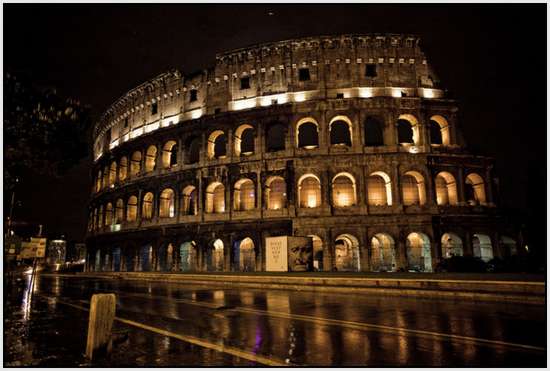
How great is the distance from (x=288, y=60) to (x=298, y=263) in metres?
15.9

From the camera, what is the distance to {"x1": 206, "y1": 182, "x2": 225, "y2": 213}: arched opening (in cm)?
2732

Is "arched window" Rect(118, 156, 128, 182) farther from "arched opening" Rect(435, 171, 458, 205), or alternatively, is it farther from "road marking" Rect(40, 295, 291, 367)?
"road marking" Rect(40, 295, 291, 367)

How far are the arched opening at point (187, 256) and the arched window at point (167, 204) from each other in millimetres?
2756

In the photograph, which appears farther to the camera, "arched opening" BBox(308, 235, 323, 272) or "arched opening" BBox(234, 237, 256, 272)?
"arched opening" BBox(234, 237, 256, 272)

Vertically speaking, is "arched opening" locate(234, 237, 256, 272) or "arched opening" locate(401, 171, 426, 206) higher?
"arched opening" locate(401, 171, 426, 206)

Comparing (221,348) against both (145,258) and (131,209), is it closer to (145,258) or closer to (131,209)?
(145,258)

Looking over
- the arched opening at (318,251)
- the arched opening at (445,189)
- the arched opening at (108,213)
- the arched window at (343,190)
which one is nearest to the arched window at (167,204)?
the arched opening at (108,213)

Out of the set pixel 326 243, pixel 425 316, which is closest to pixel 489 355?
pixel 425 316

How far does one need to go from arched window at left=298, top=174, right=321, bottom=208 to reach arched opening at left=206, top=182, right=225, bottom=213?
6335 millimetres

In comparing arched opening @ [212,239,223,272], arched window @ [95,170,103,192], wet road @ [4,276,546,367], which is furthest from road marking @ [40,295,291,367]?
arched window @ [95,170,103,192]

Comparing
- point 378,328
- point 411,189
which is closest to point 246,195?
point 411,189

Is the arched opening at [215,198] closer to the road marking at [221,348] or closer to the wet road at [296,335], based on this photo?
the wet road at [296,335]

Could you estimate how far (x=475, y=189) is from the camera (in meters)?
25.7

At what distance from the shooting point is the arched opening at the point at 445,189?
25188 mm
